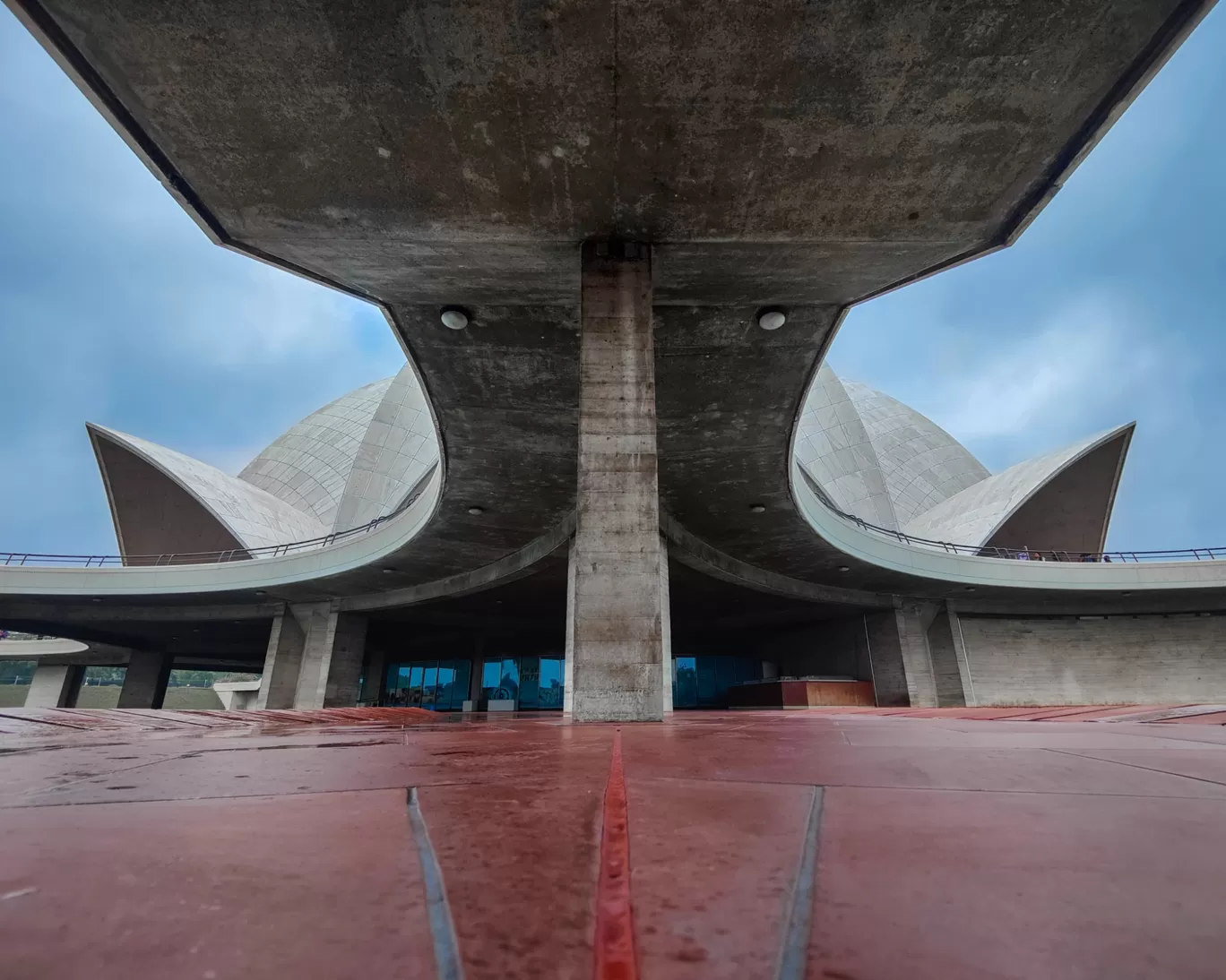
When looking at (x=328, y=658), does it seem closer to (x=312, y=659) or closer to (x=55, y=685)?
(x=312, y=659)

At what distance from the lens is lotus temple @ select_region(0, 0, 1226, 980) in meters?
0.67

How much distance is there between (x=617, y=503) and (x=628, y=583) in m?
0.93

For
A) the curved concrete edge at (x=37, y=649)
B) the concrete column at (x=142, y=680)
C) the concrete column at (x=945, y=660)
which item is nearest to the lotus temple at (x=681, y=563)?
the concrete column at (x=945, y=660)

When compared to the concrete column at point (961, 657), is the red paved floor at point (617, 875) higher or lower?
lower

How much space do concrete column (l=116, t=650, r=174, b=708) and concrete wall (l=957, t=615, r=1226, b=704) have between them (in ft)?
109

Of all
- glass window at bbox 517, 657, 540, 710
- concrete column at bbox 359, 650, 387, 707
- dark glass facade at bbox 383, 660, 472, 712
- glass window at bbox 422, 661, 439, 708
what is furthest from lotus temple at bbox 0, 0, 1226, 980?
glass window at bbox 422, 661, 439, 708

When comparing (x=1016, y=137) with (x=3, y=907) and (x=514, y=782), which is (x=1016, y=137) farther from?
(x=3, y=907)

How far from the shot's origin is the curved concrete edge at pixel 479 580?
1628 cm

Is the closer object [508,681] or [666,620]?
[666,620]

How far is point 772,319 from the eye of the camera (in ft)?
30.4

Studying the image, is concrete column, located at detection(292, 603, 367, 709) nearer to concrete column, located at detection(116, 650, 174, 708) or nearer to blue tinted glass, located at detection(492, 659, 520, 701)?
blue tinted glass, located at detection(492, 659, 520, 701)

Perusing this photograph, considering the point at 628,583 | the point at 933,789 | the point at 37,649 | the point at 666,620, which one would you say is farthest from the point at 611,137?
the point at 37,649

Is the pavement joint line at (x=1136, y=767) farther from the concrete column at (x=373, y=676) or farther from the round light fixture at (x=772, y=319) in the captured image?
the concrete column at (x=373, y=676)

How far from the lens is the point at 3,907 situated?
2.18 ft
